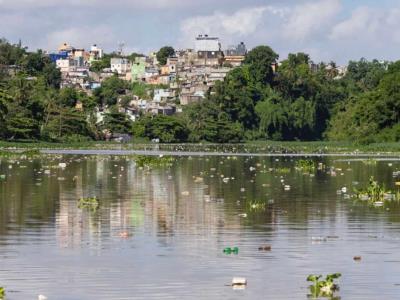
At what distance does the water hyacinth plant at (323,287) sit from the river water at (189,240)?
0.16 metres

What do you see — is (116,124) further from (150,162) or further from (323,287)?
(323,287)

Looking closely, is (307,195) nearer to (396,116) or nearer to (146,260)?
(146,260)

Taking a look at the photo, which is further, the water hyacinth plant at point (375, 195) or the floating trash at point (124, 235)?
the water hyacinth plant at point (375, 195)

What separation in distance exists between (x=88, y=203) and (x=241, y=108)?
123172 millimetres

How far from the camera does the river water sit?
67.0ft

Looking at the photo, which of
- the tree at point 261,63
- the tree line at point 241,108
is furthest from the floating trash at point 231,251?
the tree at point 261,63

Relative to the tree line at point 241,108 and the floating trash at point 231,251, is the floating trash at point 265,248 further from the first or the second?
the tree line at point 241,108

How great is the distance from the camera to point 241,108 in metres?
158

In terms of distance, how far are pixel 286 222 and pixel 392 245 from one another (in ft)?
17.0

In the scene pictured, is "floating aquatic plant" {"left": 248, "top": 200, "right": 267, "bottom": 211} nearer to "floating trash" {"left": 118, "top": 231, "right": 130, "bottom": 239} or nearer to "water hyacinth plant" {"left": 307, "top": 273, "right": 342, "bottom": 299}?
"floating trash" {"left": 118, "top": 231, "right": 130, "bottom": 239}

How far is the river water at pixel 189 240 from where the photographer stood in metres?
20.4

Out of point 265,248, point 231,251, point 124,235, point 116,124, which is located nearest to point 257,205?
point 124,235

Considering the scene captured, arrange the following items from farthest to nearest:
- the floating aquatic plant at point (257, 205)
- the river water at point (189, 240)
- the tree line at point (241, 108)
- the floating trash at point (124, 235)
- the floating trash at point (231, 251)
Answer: the tree line at point (241, 108) → the floating aquatic plant at point (257, 205) → the floating trash at point (124, 235) → the floating trash at point (231, 251) → the river water at point (189, 240)

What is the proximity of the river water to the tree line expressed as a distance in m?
68.7
